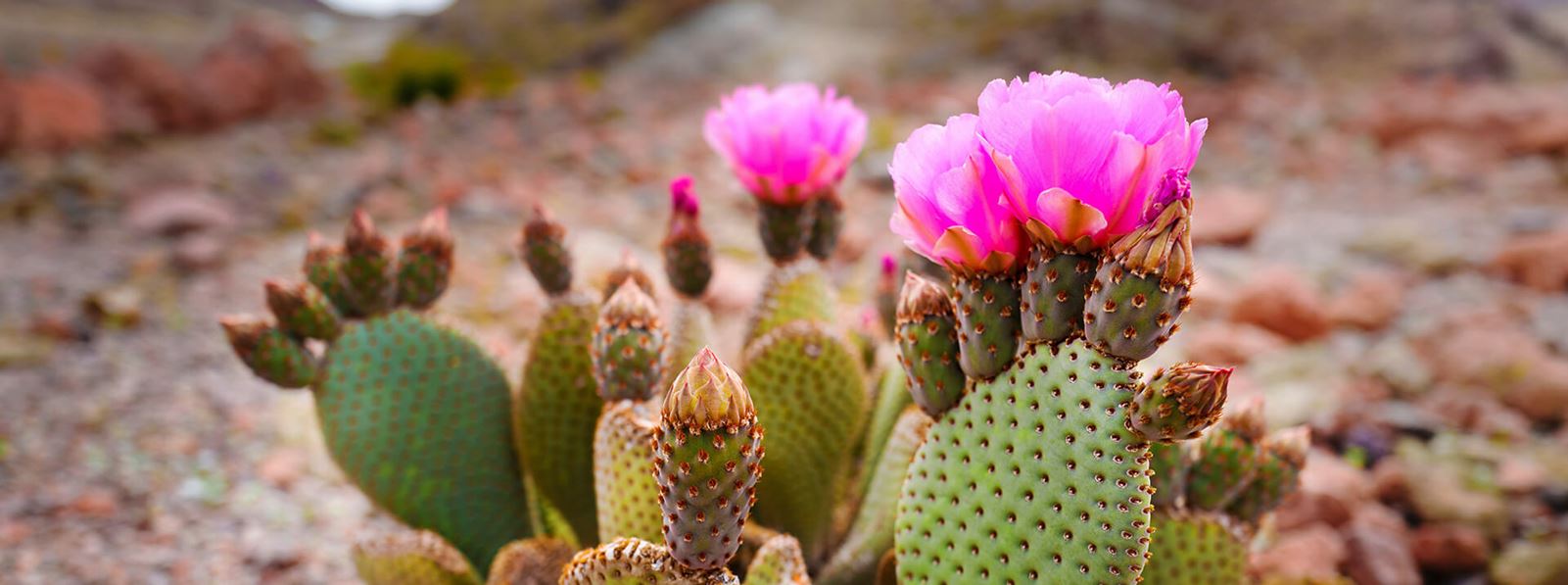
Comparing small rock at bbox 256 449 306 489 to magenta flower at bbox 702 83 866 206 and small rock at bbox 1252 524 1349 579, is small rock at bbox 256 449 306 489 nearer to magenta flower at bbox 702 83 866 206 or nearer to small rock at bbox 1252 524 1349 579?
magenta flower at bbox 702 83 866 206

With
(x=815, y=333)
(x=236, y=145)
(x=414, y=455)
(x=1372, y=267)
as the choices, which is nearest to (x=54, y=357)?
(x=414, y=455)

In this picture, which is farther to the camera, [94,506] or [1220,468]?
[94,506]

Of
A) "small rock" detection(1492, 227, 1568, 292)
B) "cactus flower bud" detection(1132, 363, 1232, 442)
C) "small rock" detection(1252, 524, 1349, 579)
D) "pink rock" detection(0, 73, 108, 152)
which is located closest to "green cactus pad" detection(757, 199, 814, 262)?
"cactus flower bud" detection(1132, 363, 1232, 442)

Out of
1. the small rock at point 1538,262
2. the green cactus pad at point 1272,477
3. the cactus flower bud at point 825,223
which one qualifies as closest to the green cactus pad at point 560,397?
the cactus flower bud at point 825,223

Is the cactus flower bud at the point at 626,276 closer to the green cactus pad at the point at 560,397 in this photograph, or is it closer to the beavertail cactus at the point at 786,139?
the green cactus pad at the point at 560,397

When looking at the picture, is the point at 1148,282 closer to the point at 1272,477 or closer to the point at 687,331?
the point at 1272,477

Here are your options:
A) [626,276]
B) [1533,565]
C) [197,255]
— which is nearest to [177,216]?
[197,255]
